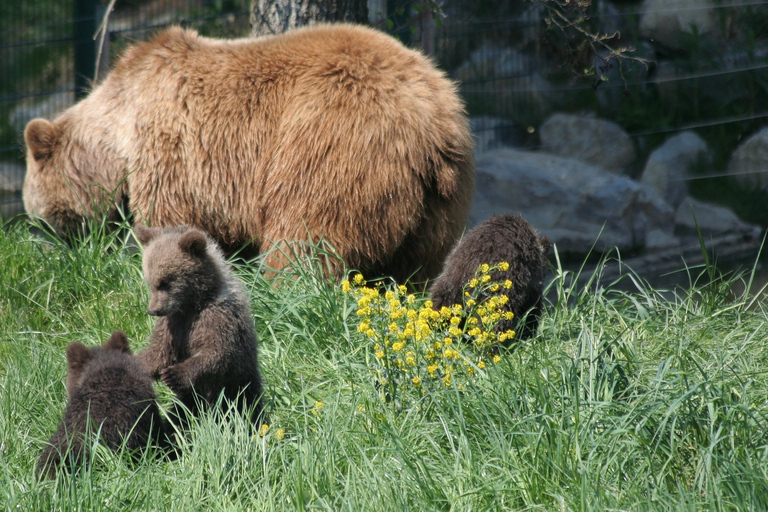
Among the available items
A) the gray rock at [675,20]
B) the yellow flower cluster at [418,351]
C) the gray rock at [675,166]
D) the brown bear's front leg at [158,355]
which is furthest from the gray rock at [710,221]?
the brown bear's front leg at [158,355]

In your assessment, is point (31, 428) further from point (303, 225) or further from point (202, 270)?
point (303, 225)

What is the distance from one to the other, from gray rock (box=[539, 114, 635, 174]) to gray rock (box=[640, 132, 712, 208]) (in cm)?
35

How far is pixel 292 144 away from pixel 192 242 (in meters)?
1.88

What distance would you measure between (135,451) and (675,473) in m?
1.96

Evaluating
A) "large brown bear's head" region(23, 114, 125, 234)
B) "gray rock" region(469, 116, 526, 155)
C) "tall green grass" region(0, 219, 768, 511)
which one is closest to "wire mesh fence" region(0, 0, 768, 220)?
"gray rock" region(469, 116, 526, 155)

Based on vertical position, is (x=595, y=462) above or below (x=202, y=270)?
below


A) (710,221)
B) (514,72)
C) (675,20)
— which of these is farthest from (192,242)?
(675,20)

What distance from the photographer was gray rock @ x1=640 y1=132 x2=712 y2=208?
9844 millimetres

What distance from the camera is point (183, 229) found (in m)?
3.70

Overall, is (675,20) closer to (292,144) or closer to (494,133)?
(494,133)

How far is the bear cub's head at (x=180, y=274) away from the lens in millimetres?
3258

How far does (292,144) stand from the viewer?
5.06 m

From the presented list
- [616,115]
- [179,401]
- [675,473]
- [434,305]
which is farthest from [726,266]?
[179,401]

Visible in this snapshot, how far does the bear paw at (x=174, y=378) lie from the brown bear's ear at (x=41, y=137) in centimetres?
349
